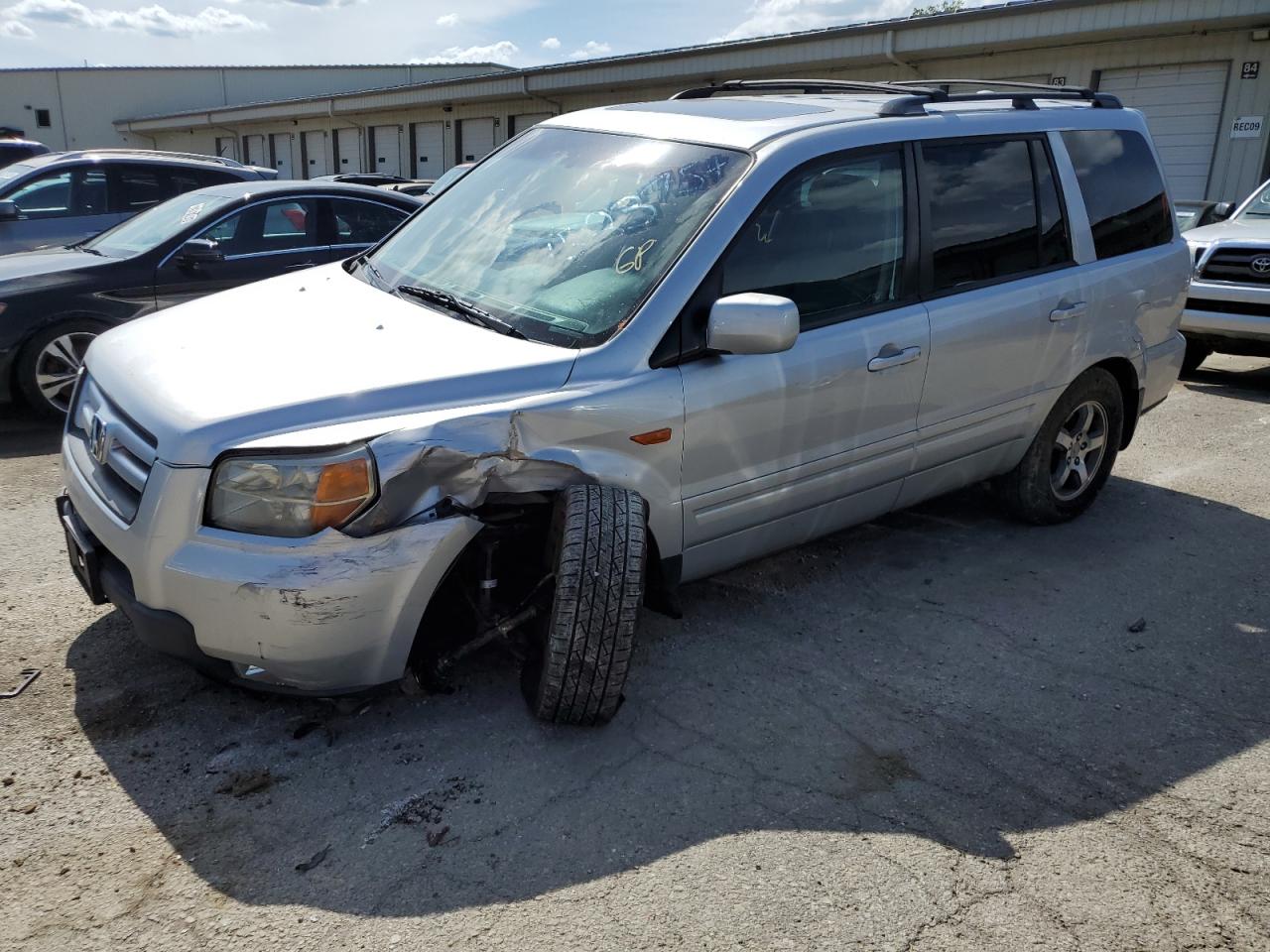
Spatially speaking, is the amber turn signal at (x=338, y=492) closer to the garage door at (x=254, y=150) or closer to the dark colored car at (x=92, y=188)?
the dark colored car at (x=92, y=188)

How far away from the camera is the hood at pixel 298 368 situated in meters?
2.87

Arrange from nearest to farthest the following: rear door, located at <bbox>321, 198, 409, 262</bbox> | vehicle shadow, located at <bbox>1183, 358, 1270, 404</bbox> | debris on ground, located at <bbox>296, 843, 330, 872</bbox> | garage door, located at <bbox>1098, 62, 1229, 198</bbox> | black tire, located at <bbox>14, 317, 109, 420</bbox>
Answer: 1. debris on ground, located at <bbox>296, 843, 330, 872</bbox>
2. black tire, located at <bbox>14, 317, 109, 420</bbox>
3. rear door, located at <bbox>321, 198, 409, 262</bbox>
4. vehicle shadow, located at <bbox>1183, 358, 1270, 404</bbox>
5. garage door, located at <bbox>1098, 62, 1229, 198</bbox>

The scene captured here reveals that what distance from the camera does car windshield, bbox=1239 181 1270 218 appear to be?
9.59 metres

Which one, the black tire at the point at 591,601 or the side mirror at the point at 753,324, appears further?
the side mirror at the point at 753,324

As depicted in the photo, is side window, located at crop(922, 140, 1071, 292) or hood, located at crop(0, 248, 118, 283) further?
hood, located at crop(0, 248, 118, 283)

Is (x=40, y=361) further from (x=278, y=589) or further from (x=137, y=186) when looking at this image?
(x=278, y=589)

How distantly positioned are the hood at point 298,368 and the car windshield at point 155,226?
12.1 feet

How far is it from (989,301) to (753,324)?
1.56 meters

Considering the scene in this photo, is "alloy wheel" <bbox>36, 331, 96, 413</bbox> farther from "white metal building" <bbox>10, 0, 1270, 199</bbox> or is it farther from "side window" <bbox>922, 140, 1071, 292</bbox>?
"white metal building" <bbox>10, 0, 1270, 199</bbox>

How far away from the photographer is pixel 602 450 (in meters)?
3.21

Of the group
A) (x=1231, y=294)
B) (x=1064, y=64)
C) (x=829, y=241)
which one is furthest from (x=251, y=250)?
(x=1064, y=64)

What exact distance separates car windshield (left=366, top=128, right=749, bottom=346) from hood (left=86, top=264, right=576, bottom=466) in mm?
197

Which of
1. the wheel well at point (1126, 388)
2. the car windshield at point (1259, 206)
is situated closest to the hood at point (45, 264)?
the wheel well at point (1126, 388)

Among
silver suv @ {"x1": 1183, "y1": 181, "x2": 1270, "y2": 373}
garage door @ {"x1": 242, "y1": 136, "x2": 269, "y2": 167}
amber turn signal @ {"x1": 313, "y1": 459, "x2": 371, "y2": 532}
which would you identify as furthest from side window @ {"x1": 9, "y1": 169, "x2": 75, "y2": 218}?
garage door @ {"x1": 242, "y1": 136, "x2": 269, "y2": 167}
